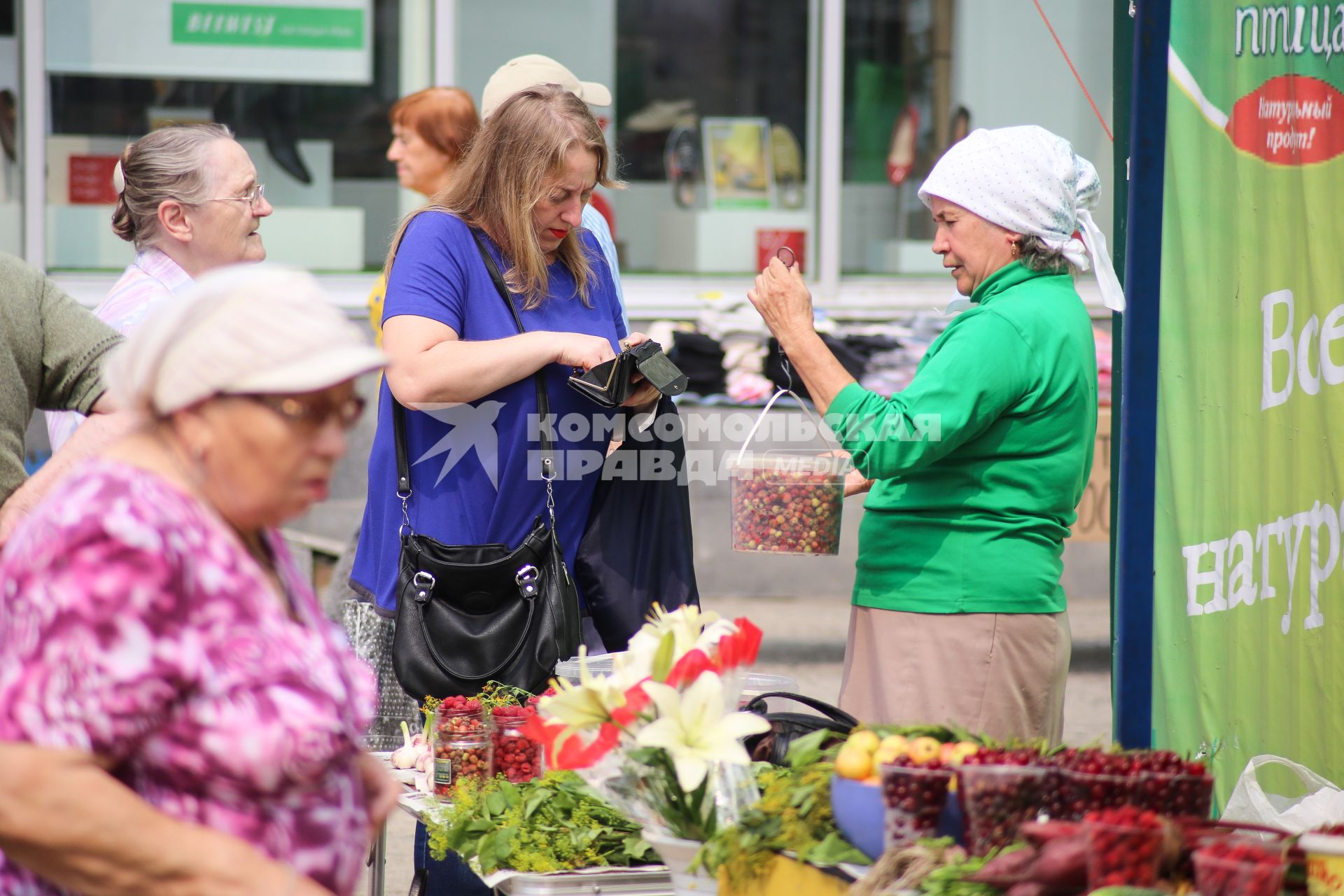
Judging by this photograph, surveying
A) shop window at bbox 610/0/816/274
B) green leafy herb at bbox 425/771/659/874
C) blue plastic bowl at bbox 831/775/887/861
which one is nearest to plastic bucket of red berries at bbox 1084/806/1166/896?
blue plastic bowl at bbox 831/775/887/861

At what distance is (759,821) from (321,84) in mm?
6250

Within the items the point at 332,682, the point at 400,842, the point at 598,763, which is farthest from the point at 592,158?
the point at 400,842

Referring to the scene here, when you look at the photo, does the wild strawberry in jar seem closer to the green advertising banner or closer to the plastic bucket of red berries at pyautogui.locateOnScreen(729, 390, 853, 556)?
the plastic bucket of red berries at pyautogui.locateOnScreen(729, 390, 853, 556)

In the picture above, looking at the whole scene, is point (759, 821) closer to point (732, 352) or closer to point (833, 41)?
point (732, 352)

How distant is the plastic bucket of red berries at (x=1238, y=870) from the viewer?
1548mm

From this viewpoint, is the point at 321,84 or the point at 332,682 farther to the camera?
the point at 321,84

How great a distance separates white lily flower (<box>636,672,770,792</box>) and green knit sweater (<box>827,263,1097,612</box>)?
75 cm

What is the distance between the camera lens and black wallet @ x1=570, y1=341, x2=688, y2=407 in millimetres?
2734

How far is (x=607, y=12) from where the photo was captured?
7691 millimetres

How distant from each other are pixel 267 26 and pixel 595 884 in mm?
6026

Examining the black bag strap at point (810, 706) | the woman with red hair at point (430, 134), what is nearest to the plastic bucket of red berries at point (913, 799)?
the black bag strap at point (810, 706)

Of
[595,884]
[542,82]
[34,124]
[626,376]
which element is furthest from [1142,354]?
[34,124]

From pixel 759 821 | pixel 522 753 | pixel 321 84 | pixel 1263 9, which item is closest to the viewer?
pixel 759 821

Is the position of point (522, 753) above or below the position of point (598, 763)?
below
